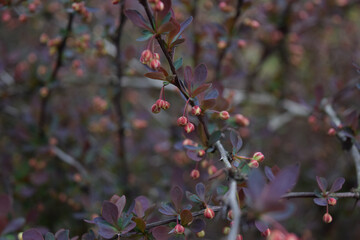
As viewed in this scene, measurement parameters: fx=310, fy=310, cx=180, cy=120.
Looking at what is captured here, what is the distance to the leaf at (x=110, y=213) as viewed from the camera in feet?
2.38

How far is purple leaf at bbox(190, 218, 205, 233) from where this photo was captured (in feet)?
2.51

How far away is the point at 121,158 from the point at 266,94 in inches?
45.7

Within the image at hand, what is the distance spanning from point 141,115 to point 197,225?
1195 millimetres

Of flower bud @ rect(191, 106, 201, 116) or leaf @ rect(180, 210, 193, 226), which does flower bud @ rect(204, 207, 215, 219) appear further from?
flower bud @ rect(191, 106, 201, 116)

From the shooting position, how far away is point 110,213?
735 millimetres

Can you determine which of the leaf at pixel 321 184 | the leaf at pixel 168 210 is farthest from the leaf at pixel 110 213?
the leaf at pixel 321 184

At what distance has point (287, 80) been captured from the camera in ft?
7.23

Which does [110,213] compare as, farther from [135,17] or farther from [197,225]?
[135,17]

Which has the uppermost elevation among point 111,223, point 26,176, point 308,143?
point 111,223

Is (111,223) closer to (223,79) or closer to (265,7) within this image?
(223,79)

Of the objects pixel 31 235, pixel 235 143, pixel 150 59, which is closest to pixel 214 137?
pixel 235 143

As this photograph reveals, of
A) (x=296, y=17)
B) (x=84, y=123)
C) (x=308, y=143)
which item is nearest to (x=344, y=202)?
(x=308, y=143)

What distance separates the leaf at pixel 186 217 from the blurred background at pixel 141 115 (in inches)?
11.9

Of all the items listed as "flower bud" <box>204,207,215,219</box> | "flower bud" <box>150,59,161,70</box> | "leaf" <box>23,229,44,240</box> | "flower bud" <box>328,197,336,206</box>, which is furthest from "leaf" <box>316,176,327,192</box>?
"leaf" <box>23,229,44,240</box>
